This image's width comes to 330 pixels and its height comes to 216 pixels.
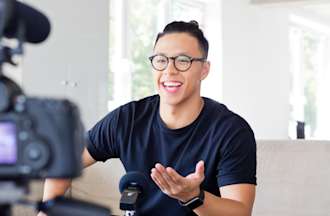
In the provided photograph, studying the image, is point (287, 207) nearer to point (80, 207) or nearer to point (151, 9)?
point (80, 207)

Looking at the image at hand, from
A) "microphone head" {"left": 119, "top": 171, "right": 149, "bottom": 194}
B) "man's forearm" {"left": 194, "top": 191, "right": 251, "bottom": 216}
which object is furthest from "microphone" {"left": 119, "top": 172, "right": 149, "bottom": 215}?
"man's forearm" {"left": 194, "top": 191, "right": 251, "bottom": 216}

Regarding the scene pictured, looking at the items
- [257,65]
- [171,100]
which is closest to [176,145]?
[171,100]

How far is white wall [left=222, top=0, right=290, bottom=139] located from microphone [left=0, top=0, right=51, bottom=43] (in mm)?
5623

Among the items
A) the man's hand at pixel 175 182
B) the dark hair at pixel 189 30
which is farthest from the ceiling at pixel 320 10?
the man's hand at pixel 175 182

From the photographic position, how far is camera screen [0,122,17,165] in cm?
77

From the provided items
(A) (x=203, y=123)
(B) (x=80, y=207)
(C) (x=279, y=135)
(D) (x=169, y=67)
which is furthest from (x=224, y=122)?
(C) (x=279, y=135)

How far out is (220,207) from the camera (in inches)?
64.6

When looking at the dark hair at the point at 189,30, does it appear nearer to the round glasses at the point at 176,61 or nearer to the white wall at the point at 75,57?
the round glasses at the point at 176,61

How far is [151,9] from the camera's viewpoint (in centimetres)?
579

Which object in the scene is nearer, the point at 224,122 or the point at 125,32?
the point at 224,122

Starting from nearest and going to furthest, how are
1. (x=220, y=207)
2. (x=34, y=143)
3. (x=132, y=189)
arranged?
(x=34, y=143) → (x=220, y=207) → (x=132, y=189)

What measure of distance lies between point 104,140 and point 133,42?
352 cm

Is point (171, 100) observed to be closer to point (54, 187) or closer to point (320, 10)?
point (54, 187)

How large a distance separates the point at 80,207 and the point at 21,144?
0.12 meters
